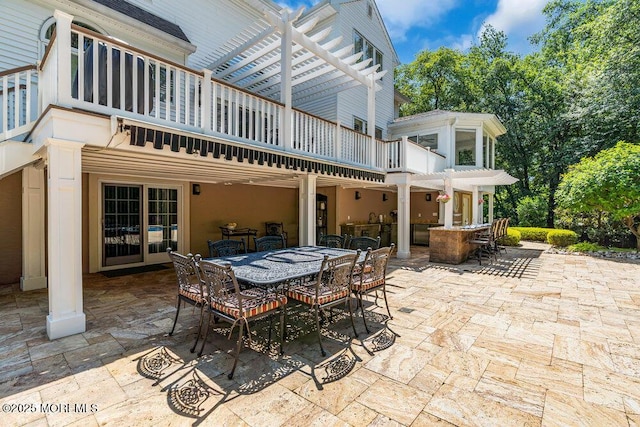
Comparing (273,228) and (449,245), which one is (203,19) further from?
(449,245)

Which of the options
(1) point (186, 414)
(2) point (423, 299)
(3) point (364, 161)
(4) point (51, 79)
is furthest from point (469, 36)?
(1) point (186, 414)

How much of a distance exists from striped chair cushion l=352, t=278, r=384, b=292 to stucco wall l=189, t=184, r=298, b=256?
237 inches

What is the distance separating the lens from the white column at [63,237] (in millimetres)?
3447

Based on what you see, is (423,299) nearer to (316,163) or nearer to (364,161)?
(316,163)

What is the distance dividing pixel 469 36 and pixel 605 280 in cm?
2046

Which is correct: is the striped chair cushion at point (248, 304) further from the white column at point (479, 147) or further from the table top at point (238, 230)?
the white column at point (479, 147)

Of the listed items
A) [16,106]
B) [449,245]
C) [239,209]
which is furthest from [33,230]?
[449,245]

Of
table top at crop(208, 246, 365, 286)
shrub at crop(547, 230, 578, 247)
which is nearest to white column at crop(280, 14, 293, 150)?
table top at crop(208, 246, 365, 286)

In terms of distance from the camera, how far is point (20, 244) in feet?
19.7

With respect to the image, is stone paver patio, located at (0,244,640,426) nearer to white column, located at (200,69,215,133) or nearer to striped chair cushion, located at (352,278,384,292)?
striped chair cushion, located at (352,278,384,292)

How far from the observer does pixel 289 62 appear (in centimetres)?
597

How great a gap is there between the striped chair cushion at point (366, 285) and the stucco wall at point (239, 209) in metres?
6.02

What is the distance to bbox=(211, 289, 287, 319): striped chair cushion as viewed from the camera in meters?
2.99

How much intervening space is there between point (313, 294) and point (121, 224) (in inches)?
240
